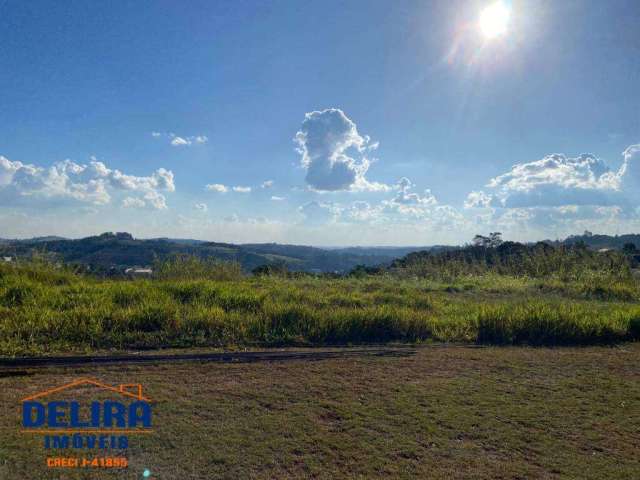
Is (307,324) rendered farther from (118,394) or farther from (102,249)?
(102,249)

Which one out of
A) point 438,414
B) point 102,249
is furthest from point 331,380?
point 102,249

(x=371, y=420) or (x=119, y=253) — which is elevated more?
(x=119, y=253)

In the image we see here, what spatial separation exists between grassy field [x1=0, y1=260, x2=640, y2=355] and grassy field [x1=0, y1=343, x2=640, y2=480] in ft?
3.08

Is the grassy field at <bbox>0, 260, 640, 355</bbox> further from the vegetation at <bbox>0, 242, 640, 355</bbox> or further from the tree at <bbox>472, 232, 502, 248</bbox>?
the tree at <bbox>472, 232, 502, 248</bbox>

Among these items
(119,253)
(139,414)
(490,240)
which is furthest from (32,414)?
(119,253)

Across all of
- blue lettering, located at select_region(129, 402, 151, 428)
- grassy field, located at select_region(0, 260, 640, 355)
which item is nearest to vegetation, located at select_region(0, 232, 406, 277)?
grassy field, located at select_region(0, 260, 640, 355)

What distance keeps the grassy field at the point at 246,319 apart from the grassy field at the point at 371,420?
3.08 ft

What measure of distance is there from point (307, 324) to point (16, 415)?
11.5ft

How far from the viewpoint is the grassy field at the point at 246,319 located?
508 cm

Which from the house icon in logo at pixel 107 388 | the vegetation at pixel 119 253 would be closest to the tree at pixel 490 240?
the vegetation at pixel 119 253

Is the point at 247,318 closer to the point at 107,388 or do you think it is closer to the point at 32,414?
the point at 107,388

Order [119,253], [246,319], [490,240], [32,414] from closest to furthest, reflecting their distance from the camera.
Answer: [32,414] → [246,319] → [490,240] → [119,253]

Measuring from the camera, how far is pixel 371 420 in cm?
324

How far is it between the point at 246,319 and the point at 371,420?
297cm
